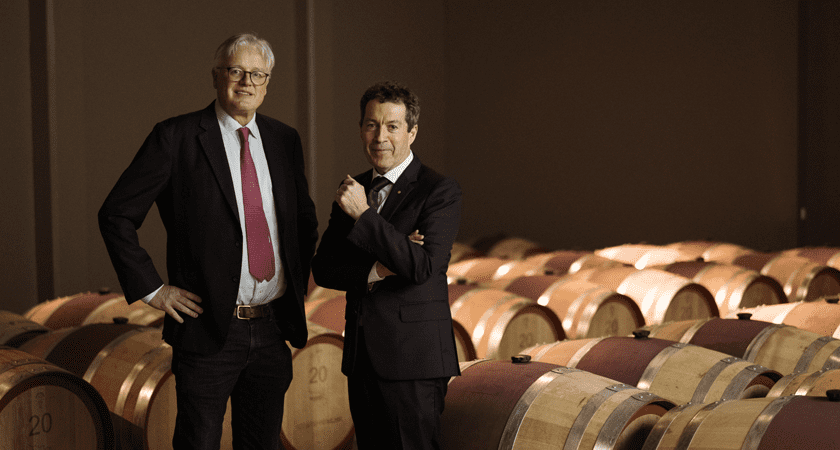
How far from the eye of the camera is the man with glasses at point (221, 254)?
1.92m

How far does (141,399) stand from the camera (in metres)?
2.83

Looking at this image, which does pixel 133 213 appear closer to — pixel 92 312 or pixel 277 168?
pixel 277 168

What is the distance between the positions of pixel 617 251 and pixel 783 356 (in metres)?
3.74

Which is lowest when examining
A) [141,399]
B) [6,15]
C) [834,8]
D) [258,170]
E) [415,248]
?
[141,399]

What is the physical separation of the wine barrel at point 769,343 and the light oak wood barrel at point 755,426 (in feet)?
4.24

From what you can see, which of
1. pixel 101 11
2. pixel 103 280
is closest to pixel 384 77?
pixel 101 11

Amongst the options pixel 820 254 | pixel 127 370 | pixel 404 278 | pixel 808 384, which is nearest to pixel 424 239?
pixel 404 278

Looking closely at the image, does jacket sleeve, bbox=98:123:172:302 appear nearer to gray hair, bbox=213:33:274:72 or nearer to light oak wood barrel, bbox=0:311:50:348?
gray hair, bbox=213:33:274:72

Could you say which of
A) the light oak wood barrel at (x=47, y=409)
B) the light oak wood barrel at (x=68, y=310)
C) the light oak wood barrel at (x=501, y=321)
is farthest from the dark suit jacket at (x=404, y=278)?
the light oak wood barrel at (x=68, y=310)

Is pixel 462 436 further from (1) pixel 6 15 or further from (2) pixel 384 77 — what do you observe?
(2) pixel 384 77

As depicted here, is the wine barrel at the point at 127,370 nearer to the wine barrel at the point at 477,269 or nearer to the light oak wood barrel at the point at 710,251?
the wine barrel at the point at 477,269

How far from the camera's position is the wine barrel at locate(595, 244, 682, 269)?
6.40 m

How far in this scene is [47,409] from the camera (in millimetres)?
2480

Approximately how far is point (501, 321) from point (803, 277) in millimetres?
2853
